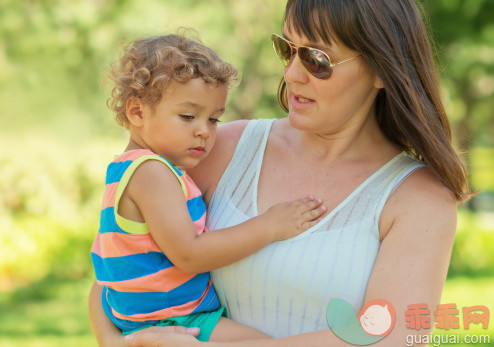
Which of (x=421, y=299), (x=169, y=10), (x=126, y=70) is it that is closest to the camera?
(x=421, y=299)

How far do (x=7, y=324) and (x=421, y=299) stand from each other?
5811 millimetres

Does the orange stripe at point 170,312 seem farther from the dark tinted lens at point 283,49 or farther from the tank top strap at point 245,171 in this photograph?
the dark tinted lens at point 283,49

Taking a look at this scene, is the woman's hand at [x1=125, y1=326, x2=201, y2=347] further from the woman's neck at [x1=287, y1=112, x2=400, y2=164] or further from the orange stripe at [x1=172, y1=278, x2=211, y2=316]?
the woman's neck at [x1=287, y1=112, x2=400, y2=164]

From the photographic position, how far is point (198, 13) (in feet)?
33.7

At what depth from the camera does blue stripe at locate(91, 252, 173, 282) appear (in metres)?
2.30

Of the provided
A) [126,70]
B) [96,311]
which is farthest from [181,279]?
[126,70]

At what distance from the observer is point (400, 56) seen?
7.88 ft

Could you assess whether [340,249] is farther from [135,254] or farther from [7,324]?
[7,324]

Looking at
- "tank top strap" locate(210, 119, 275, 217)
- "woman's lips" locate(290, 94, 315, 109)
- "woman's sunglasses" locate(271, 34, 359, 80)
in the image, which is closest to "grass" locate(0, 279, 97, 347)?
"tank top strap" locate(210, 119, 275, 217)

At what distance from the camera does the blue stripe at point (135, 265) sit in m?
2.30

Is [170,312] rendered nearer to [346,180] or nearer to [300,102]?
[346,180]

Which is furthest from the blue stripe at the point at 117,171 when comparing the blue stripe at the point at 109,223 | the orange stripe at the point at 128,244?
the orange stripe at the point at 128,244

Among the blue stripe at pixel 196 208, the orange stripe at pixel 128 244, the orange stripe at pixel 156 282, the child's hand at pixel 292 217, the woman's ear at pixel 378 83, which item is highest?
the woman's ear at pixel 378 83

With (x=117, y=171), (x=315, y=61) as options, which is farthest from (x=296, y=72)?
(x=117, y=171)
